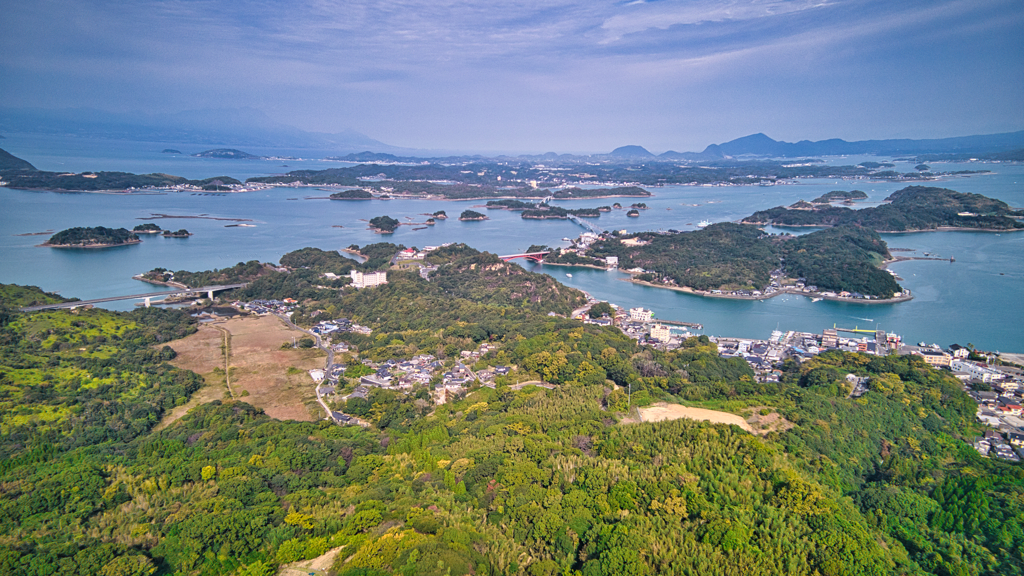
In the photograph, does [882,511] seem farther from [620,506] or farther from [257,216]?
[257,216]

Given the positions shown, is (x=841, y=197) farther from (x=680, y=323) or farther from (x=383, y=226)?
(x=383, y=226)

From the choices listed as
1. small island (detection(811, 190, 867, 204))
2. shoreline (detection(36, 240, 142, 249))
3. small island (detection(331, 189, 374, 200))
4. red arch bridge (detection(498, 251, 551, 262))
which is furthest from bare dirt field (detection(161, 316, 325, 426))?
small island (detection(811, 190, 867, 204))

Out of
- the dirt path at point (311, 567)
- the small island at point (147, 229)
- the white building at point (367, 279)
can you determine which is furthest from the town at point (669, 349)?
the small island at point (147, 229)

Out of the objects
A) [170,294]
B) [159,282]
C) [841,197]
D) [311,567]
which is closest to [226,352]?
[170,294]

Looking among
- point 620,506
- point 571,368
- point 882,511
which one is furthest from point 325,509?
point 882,511

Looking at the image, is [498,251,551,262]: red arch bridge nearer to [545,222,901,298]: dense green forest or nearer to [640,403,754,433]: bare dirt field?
[545,222,901,298]: dense green forest

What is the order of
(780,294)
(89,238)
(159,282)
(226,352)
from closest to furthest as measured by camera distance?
1. (226,352)
2. (780,294)
3. (159,282)
4. (89,238)

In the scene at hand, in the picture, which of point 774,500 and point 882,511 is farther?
point 882,511
